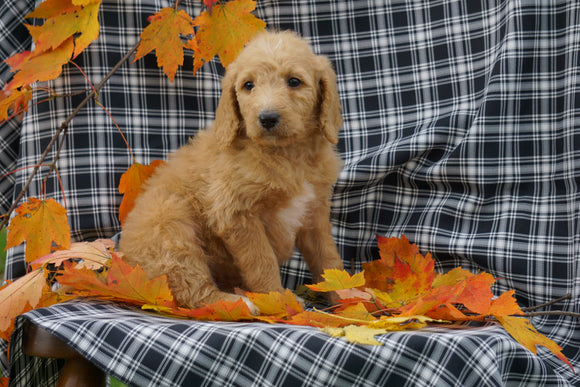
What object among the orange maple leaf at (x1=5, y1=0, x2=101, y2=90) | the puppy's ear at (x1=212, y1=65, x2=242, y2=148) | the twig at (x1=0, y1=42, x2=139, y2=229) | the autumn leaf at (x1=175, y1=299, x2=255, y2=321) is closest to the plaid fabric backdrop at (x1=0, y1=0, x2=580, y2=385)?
the twig at (x1=0, y1=42, x2=139, y2=229)

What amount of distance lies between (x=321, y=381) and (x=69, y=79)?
1.84 metres

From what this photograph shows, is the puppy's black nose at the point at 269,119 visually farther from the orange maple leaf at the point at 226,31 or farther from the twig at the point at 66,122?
the twig at the point at 66,122

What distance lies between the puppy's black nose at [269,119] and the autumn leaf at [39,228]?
0.85m

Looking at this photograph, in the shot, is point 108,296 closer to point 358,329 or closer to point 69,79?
point 358,329

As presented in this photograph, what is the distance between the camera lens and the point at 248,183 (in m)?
1.98

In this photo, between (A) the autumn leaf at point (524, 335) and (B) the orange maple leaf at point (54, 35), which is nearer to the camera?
(A) the autumn leaf at point (524, 335)

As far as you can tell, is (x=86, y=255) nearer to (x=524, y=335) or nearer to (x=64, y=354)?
(x=64, y=354)

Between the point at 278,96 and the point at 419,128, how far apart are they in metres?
1.06

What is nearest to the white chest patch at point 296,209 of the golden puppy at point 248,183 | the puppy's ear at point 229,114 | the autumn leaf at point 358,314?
the golden puppy at point 248,183

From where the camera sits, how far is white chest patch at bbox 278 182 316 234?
6.80ft

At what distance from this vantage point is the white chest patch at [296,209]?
207 cm

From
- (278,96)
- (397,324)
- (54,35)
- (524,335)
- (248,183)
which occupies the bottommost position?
(524,335)

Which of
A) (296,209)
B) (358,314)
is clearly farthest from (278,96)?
(358,314)

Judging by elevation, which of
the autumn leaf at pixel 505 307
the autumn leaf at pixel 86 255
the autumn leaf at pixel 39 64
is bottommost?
the autumn leaf at pixel 505 307
